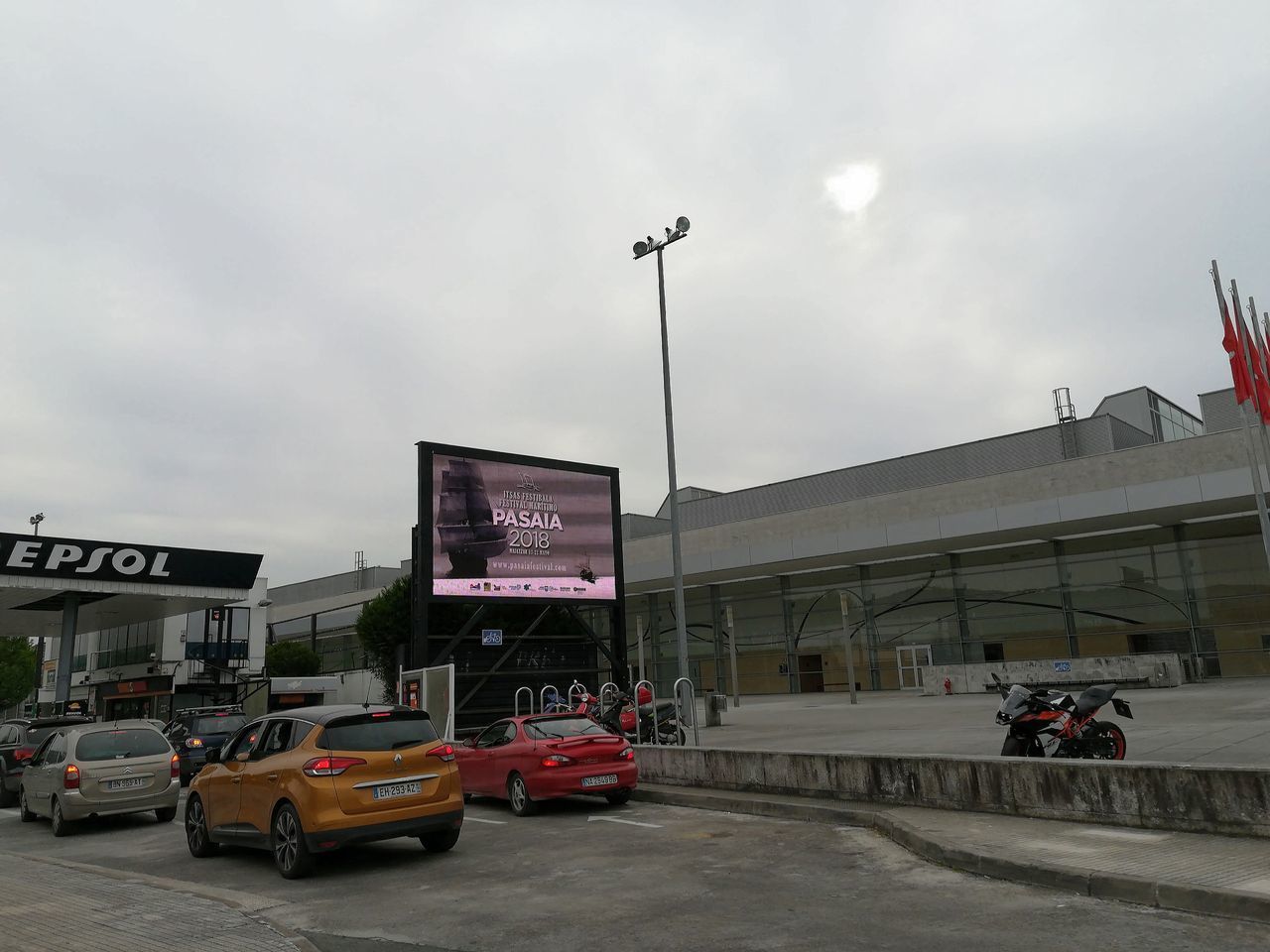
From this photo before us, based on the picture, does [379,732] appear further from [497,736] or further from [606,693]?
[606,693]

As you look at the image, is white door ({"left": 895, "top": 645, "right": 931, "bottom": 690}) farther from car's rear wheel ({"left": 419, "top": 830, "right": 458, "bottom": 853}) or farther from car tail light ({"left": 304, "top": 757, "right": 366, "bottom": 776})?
car tail light ({"left": 304, "top": 757, "right": 366, "bottom": 776})

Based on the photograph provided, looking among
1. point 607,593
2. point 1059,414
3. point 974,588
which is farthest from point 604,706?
point 1059,414

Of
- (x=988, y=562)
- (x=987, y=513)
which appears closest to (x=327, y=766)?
(x=987, y=513)

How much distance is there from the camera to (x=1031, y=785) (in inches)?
356

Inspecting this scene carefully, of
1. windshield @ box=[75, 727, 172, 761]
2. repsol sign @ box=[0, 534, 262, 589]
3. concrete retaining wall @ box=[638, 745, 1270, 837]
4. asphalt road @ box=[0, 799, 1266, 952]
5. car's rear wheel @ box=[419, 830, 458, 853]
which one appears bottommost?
asphalt road @ box=[0, 799, 1266, 952]

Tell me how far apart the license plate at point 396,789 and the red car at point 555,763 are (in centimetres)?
323

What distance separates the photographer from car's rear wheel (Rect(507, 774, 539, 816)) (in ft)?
40.1

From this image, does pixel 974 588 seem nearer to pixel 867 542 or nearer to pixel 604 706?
pixel 867 542

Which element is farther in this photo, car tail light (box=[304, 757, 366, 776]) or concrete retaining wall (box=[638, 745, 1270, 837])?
car tail light (box=[304, 757, 366, 776])

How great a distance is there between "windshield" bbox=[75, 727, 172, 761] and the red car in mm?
4945

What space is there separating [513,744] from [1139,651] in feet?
95.7

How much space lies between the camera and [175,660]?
6094cm

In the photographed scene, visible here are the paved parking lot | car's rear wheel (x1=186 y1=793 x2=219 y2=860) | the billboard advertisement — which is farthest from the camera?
the billboard advertisement

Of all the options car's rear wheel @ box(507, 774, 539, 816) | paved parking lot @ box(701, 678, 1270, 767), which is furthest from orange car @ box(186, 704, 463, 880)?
paved parking lot @ box(701, 678, 1270, 767)
